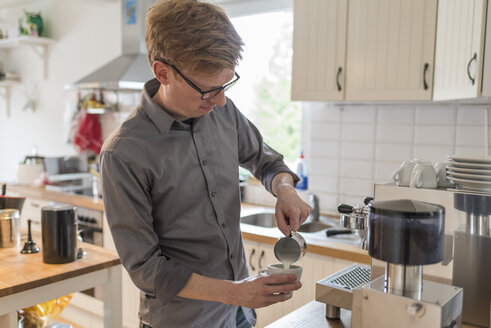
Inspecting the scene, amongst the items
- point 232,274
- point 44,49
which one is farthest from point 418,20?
point 44,49

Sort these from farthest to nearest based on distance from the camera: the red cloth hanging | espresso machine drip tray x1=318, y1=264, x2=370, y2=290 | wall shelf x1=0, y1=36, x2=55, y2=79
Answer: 1. wall shelf x1=0, y1=36, x2=55, y2=79
2. the red cloth hanging
3. espresso machine drip tray x1=318, y1=264, x2=370, y2=290

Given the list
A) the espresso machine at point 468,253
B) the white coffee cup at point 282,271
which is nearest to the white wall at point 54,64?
the white coffee cup at point 282,271

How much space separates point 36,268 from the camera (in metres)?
1.71

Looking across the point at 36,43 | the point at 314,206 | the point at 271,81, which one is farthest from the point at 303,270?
the point at 36,43

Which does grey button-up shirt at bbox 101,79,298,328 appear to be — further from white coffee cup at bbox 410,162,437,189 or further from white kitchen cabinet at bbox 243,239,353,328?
white kitchen cabinet at bbox 243,239,353,328

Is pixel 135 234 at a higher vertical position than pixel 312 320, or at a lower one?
higher

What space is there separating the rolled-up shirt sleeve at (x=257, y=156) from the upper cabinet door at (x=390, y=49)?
0.93m

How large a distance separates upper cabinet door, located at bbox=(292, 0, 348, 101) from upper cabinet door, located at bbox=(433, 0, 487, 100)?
487 millimetres

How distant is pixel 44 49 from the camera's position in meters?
4.34

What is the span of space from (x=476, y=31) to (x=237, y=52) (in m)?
0.97

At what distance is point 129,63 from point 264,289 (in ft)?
8.50

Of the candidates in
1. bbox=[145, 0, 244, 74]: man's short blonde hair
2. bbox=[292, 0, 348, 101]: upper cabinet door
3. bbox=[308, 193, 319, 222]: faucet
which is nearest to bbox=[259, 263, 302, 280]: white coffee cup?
bbox=[145, 0, 244, 74]: man's short blonde hair

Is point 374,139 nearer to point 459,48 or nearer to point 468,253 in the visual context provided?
point 459,48

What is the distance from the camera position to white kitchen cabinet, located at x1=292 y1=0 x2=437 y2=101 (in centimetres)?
205
